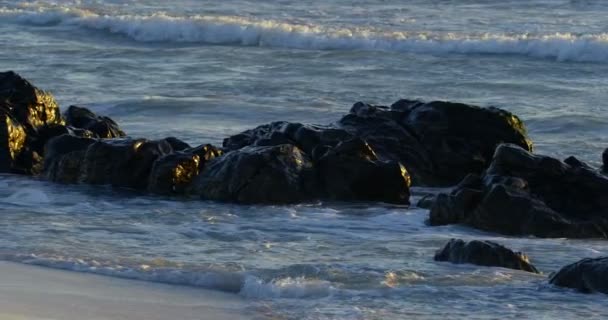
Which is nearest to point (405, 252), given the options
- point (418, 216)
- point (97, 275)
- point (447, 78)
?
point (418, 216)

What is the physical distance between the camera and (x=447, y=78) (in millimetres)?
19250

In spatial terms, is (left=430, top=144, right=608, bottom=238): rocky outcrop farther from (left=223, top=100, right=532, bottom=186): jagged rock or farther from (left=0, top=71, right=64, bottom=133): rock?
(left=0, top=71, right=64, bottom=133): rock

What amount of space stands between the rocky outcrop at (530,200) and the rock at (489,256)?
1.19 m

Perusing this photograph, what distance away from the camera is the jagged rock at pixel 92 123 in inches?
476

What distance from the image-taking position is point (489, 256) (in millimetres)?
8016

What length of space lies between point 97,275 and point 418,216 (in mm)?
2902

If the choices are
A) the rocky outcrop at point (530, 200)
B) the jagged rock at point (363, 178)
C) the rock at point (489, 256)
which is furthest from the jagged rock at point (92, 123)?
the rock at point (489, 256)

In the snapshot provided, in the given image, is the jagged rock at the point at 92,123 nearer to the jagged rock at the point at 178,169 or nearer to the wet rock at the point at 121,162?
the wet rock at the point at 121,162

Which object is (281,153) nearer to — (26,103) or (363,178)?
(363,178)

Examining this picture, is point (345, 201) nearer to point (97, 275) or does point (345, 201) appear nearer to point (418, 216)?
point (418, 216)

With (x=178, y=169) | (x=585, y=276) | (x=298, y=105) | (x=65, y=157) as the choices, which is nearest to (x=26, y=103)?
(x=65, y=157)

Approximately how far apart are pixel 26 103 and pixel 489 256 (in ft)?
17.4

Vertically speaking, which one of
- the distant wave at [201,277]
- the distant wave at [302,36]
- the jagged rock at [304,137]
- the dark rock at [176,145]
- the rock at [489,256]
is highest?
the jagged rock at [304,137]

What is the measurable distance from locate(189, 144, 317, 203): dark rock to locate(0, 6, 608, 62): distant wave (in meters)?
11.5
